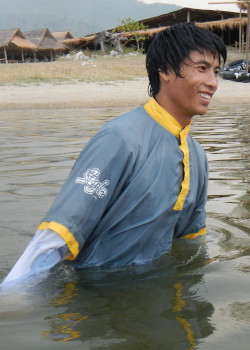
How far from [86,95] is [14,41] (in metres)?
22.0

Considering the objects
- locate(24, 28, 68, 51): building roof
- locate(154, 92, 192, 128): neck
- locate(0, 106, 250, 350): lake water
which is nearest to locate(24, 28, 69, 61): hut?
locate(24, 28, 68, 51): building roof

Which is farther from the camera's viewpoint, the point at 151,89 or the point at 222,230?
the point at 222,230

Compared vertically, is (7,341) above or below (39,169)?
above

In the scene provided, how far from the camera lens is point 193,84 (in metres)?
2.41

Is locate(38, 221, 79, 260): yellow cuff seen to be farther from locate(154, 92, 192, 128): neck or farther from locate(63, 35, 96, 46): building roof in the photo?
locate(63, 35, 96, 46): building roof

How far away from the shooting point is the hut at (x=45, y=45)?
39.5 meters

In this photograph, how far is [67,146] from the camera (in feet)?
24.0

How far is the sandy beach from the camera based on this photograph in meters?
15.6

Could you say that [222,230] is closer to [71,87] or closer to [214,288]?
[214,288]

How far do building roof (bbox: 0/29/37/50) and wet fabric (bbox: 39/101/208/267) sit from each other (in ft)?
119

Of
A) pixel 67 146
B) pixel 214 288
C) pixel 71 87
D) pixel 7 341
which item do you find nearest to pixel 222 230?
pixel 214 288

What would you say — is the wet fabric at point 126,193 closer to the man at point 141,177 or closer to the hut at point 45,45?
the man at point 141,177

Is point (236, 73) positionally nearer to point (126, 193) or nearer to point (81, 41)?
point (81, 41)

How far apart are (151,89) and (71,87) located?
16023 millimetres
